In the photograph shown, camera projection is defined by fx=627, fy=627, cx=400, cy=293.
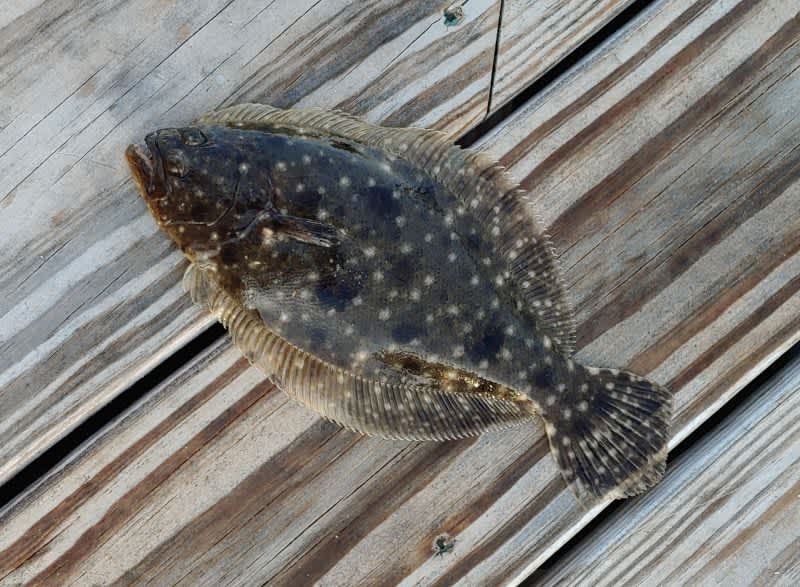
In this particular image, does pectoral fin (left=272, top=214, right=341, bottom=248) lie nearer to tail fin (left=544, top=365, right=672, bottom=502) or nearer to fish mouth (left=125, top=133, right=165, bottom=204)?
fish mouth (left=125, top=133, right=165, bottom=204)

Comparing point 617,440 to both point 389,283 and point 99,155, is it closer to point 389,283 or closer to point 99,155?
point 389,283

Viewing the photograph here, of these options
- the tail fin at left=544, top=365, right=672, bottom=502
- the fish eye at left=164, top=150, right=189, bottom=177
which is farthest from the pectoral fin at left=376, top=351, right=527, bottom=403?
the fish eye at left=164, top=150, right=189, bottom=177

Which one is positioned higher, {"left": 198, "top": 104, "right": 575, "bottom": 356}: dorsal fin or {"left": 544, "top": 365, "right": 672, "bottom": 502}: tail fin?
{"left": 198, "top": 104, "right": 575, "bottom": 356}: dorsal fin

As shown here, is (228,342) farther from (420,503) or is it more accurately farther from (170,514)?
(420,503)

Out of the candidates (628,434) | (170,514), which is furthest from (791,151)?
(170,514)

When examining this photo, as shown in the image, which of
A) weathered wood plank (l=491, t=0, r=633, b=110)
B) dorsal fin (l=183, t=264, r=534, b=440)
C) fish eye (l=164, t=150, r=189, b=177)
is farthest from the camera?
weathered wood plank (l=491, t=0, r=633, b=110)

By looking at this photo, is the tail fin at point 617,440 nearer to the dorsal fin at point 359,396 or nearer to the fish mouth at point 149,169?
the dorsal fin at point 359,396

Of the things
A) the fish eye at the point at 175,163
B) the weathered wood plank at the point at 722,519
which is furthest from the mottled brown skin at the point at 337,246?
the weathered wood plank at the point at 722,519

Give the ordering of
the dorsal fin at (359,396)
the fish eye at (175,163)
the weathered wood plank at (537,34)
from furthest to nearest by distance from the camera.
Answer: the weathered wood plank at (537,34)
the dorsal fin at (359,396)
the fish eye at (175,163)
